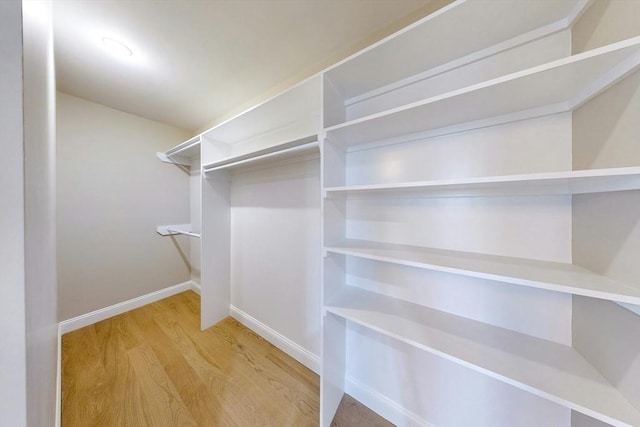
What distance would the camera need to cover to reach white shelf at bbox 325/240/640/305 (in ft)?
1.77

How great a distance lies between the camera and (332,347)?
1.18 meters

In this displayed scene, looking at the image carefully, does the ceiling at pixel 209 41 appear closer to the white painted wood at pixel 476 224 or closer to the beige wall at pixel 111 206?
the beige wall at pixel 111 206

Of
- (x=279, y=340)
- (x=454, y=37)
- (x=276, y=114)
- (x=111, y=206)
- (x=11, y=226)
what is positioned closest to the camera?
(x=11, y=226)

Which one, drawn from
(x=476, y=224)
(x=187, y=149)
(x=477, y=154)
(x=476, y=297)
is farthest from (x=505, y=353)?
(x=187, y=149)

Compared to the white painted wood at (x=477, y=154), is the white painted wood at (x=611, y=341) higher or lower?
lower

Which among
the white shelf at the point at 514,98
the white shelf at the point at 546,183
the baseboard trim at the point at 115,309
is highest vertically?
the white shelf at the point at 514,98

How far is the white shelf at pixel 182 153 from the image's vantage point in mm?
2113

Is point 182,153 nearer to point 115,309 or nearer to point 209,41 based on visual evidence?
point 209,41

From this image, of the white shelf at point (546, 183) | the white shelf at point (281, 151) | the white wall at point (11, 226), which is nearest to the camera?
the white wall at point (11, 226)

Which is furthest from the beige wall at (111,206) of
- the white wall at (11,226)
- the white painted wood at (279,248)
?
the white wall at (11,226)

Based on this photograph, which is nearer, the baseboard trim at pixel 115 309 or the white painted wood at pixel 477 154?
the white painted wood at pixel 477 154

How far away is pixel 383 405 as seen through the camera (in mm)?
1201

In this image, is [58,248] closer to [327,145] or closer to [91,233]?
[91,233]

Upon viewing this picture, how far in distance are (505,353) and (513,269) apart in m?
0.35
